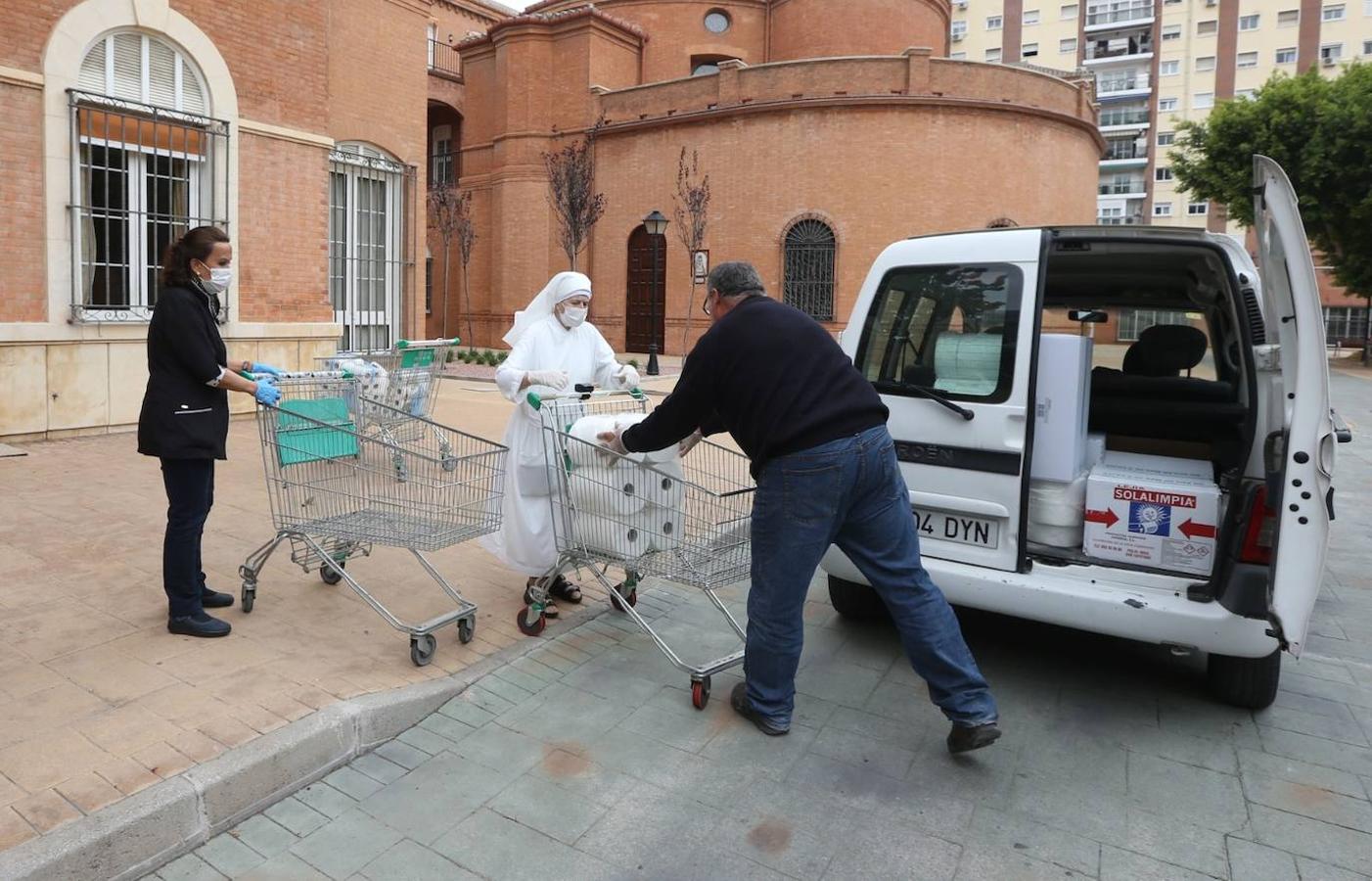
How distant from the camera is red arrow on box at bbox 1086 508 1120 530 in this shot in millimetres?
4285

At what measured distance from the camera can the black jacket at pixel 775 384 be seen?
12.1 ft

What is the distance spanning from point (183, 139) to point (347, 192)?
Result: 391 cm

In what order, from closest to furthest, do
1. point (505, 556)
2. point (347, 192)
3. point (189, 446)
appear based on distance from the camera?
1. point (189, 446)
2. point (505, 556)
3. point (347, 192)

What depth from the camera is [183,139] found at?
10.7 m

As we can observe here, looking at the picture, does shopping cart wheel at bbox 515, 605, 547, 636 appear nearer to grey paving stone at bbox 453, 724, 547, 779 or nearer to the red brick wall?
grey paving stone at bbox 453, 724, 547, 779

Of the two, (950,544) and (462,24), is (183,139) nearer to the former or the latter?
(950,544)

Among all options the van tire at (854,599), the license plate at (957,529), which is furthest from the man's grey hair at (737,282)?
the van tire at (854,599)

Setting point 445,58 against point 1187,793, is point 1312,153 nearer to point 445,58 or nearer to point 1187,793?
point 445,58

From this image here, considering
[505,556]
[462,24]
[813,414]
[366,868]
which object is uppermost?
[462,24]

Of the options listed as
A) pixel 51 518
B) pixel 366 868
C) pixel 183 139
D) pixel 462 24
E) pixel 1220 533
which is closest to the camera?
pixel 366 868

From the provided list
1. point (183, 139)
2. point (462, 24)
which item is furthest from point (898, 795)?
point (462, 24)

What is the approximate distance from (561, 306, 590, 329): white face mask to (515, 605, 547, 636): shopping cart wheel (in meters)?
1.55

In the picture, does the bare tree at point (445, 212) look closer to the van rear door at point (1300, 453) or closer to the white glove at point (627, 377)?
the white glove at point (627, 377)

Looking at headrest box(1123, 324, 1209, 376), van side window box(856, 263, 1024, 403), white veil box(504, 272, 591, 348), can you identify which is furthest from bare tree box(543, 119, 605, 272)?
van side window box(856, 263, 1024, 403)
